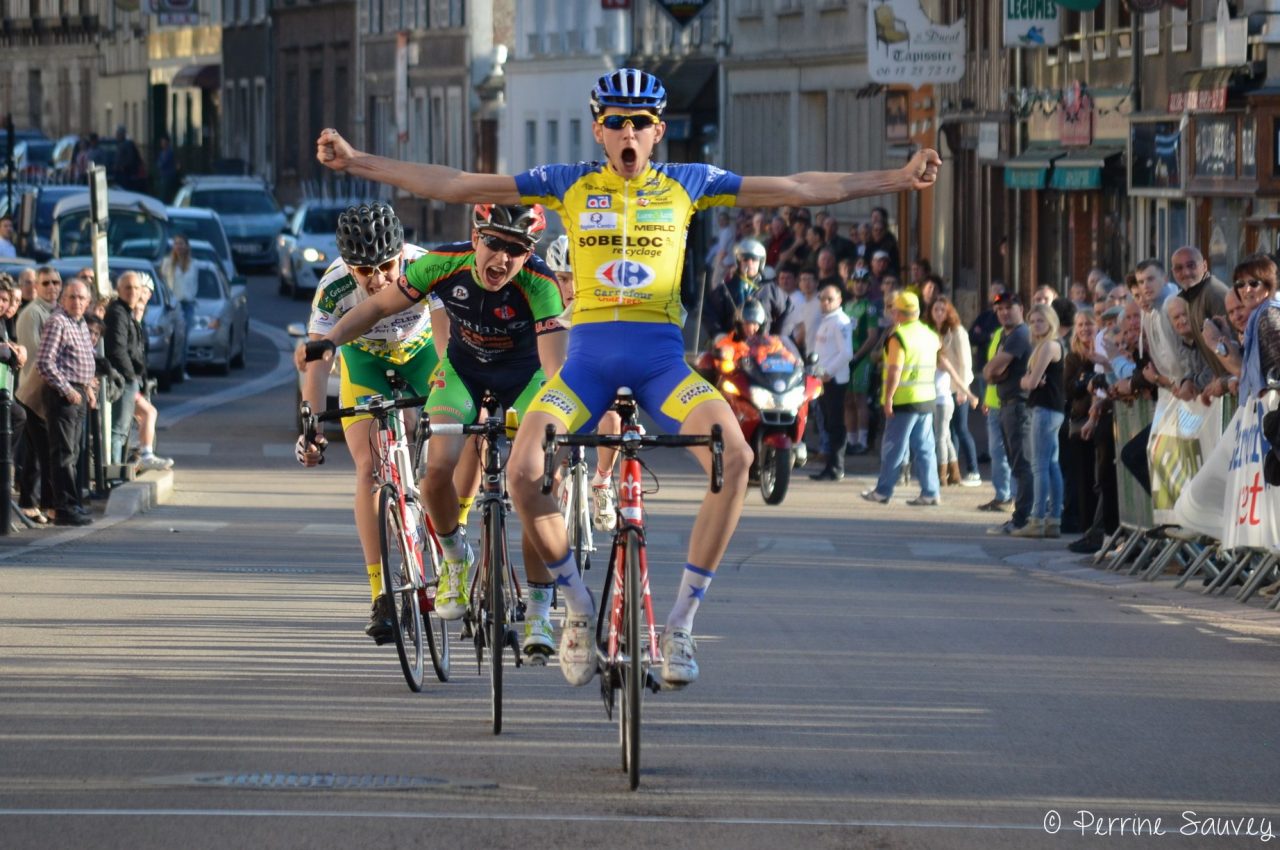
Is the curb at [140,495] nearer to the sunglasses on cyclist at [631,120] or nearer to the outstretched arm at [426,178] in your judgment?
the outstretched arm at [426,178]

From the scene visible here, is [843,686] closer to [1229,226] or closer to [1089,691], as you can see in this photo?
[1089,691]

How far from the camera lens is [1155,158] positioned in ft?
101

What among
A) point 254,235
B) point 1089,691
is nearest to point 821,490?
point 1089,691

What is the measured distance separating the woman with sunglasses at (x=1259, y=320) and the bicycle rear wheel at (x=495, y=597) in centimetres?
621

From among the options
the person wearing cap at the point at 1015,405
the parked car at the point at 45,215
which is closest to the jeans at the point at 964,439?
the person wearing cap at the point at 1015,405

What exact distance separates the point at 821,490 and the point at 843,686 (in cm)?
1266

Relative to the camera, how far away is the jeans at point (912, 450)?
22531 millimetres

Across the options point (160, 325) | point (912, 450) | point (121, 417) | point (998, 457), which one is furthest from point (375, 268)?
Result: point (160, 325)

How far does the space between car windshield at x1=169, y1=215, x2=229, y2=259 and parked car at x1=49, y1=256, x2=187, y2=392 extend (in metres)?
7.75

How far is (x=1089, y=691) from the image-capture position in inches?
450

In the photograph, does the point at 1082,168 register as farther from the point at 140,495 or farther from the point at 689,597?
the point at 689,597
